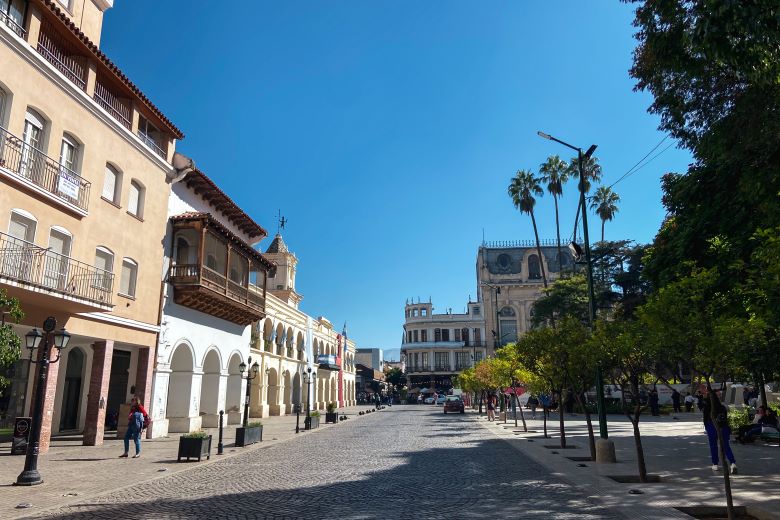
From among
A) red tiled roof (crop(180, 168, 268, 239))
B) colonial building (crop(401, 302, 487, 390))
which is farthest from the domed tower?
colonial building (crop(401, 302, 487, 390))

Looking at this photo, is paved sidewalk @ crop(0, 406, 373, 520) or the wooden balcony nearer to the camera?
paved sidewalk @ crop(0, 406, 373, 520)

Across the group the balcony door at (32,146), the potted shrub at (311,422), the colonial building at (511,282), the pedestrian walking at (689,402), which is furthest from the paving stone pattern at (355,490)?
the colonial building at (511,282)

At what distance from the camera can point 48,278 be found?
14.9m

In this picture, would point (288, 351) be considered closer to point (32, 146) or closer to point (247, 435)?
point (247, 435)

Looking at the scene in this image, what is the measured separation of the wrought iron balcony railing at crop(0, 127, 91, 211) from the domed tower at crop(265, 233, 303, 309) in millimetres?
27560

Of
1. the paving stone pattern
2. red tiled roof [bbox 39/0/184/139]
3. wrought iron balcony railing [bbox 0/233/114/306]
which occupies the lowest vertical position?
the paving stone pattern

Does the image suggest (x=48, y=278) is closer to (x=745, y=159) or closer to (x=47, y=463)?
(x=47, y=463)

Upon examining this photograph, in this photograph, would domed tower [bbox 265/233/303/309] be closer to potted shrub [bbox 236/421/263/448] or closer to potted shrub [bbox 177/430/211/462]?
potted shrub [bbox 236/421/263/448]

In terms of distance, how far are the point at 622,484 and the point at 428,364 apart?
74.4 metres

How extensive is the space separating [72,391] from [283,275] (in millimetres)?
23720

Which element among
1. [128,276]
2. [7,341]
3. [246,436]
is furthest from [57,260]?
[246,436]

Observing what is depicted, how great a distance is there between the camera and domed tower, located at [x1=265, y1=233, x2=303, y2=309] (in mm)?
44594

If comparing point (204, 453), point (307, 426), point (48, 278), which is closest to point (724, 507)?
point (204, 453)

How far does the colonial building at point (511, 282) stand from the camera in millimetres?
77375
